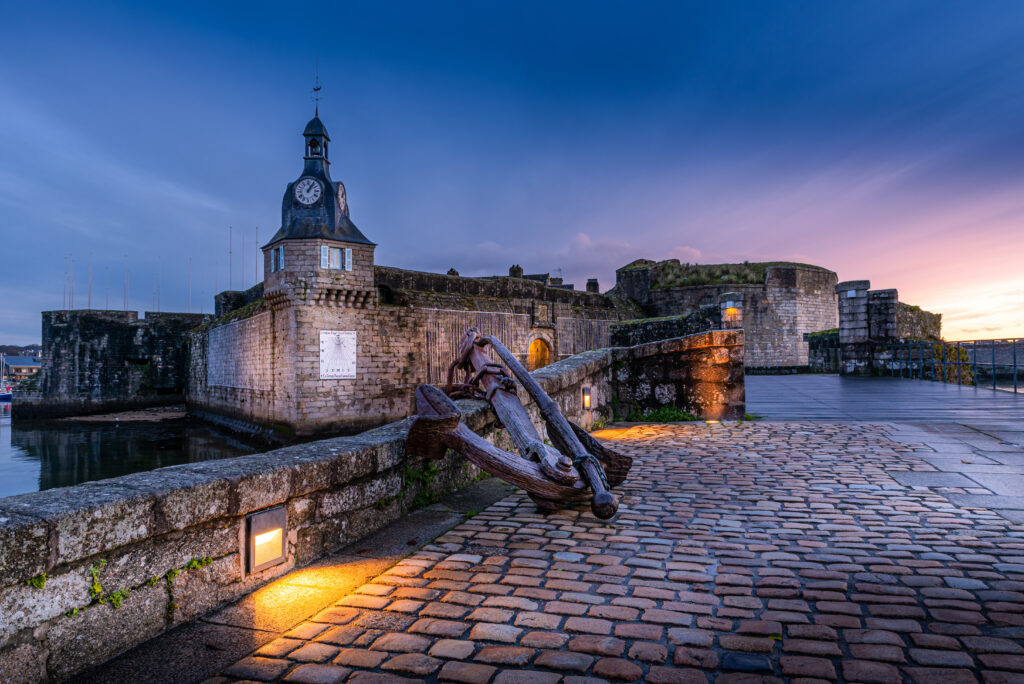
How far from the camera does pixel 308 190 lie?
2059 centimetres

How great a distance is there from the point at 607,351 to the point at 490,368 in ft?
14.8

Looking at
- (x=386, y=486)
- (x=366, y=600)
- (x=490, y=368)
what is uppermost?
(x=490, y=368)

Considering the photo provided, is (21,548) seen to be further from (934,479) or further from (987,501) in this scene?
(934,479)

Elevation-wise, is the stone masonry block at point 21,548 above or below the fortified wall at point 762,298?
below

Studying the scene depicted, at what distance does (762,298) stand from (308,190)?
24.7 metres

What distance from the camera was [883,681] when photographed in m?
1.64

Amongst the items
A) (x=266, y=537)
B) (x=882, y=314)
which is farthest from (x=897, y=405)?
(x=266, y=537)

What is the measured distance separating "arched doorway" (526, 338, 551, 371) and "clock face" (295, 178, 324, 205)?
11.2m

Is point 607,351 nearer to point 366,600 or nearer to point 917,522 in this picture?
point 917,522

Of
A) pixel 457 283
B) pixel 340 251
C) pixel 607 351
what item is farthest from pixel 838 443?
pixel 457 283

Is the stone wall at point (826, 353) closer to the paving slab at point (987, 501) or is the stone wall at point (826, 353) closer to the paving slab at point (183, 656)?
the paving slab at point (987, 501)

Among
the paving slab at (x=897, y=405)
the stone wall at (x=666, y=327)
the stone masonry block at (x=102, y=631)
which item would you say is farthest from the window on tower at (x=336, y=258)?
the stone masonry block at (x=102, y=631)

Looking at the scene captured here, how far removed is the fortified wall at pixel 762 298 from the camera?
30.5 metres

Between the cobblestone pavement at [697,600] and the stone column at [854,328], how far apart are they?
500 inches
